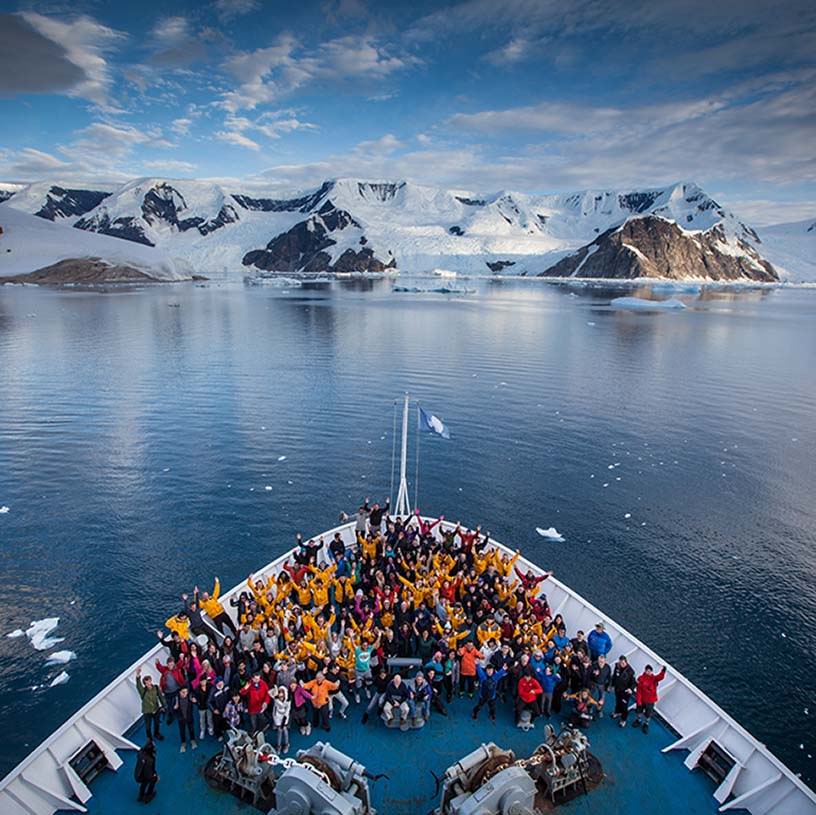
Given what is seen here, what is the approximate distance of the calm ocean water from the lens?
18984 millimetres

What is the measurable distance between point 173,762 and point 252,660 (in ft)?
9.12

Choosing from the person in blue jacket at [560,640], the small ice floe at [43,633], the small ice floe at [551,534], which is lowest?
the small ice floe at [43,633]

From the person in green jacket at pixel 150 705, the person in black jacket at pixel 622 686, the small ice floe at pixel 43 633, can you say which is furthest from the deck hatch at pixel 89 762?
the person in black jacket at pixel 622 686

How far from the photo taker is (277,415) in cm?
4369

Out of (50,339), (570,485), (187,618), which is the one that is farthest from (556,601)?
(50,339)

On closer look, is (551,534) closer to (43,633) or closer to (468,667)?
(468,667)

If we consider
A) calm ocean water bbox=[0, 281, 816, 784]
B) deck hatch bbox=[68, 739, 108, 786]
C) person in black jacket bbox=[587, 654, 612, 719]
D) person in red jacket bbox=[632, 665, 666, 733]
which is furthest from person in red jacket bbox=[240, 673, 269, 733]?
person in red jacket bbox=[632, 665, 666, 733]

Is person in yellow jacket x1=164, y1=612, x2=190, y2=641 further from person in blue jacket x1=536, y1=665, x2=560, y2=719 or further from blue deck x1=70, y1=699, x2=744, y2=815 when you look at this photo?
person in blue jacket x1=536, y1=665, x2=560, y2=719

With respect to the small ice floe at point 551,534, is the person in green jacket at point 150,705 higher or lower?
higher

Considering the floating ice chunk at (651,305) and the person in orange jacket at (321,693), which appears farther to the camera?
the floating ice chunk at (651,305)

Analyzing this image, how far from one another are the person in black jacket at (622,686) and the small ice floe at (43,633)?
692 inches

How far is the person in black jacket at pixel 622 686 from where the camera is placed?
13.0 m

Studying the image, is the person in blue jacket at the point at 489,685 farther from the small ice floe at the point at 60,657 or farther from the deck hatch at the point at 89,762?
the small ice floe at the point at 60,657

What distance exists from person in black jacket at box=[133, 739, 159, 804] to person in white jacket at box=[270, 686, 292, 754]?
96.7 inches
